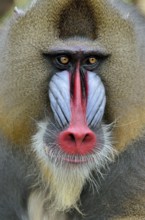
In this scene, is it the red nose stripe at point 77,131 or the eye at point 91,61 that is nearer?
the red nose stripe at point 77,131

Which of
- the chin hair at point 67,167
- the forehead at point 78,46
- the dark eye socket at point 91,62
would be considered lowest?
the chin hair at point 67,167

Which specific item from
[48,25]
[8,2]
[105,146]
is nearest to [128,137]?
[105,146]

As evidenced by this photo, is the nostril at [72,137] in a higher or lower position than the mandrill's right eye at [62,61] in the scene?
lower

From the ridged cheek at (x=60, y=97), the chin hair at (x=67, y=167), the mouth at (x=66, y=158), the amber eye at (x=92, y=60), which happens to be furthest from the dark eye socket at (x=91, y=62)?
the mouth at (x=66, y=158)

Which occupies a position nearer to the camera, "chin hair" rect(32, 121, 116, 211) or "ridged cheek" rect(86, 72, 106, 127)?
"ridged cheek" rect(86, 72, 106, 127)

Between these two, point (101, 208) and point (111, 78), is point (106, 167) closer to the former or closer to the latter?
point (101, 208)

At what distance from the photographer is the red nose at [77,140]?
336 centimetres

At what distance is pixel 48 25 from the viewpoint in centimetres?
351

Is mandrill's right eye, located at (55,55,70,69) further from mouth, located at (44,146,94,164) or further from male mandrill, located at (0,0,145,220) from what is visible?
mouth, located at (44,146,94,164)

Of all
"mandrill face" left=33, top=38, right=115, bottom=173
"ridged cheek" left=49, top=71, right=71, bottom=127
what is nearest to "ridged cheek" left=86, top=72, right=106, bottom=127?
"mandrill face" left=33, top=38, right=115, bottom=173

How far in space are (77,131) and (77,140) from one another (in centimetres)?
5

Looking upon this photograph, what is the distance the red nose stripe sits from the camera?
11.1 ft

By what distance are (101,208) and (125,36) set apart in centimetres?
98

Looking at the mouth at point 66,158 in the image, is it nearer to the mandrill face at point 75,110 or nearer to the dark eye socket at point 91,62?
the mandrill face at point 75,110
